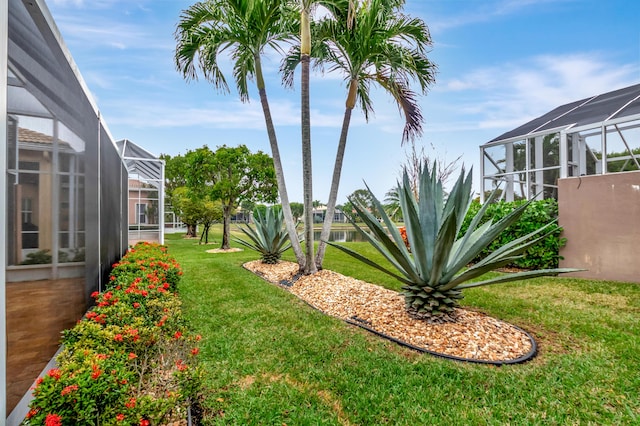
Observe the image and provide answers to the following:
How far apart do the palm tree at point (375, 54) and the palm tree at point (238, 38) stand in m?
0.85

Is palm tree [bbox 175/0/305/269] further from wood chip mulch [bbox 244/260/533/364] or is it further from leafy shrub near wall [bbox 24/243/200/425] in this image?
leafy shrub near wall [bbox 24/243/200/425]

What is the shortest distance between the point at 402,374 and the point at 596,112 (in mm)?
9895

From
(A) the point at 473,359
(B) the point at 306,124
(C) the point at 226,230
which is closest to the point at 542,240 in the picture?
(A) the point at 473,359

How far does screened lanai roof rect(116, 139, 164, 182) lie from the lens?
11.6m

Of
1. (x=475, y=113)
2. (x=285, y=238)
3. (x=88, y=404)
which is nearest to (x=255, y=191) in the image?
(x=285, y=238)

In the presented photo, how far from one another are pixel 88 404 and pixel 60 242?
1358 mm

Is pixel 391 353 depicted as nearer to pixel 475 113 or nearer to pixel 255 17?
pixel 255 17

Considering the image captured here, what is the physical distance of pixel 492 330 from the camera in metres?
3.51

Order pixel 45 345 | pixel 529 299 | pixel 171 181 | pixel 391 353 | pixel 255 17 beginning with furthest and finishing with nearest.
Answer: pixel 171 181
pixel 255 17
pixel 529 299
pixel 391 353
pixel 45 345

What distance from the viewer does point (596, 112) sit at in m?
8.27

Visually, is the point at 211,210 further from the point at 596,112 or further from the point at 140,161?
the point at 596,112

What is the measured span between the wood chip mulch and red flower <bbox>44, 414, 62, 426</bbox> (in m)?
2.99

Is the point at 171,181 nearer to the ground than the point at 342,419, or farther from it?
farther from it

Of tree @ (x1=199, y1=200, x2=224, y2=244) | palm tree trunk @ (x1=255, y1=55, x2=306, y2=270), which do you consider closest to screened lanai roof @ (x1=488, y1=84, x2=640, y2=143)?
palm tree trunk @ (x1=255, y1=55, x2=306, y2=270)
